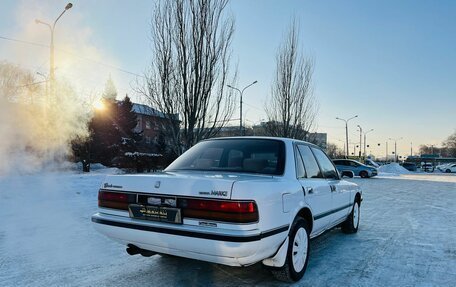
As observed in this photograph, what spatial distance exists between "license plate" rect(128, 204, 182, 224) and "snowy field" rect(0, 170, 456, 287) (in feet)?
2.48

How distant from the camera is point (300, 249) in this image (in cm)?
383

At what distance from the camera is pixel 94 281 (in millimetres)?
3623

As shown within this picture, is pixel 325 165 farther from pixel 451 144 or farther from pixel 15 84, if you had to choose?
pixel 451 144

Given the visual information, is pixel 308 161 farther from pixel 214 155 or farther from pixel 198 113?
pixel 198 113

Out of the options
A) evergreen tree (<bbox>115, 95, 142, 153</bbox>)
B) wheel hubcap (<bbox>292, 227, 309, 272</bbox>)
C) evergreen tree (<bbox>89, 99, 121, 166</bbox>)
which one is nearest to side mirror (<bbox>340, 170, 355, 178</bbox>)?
evergreen tree (<bbox>115, 95, 142, 153</bbox>)

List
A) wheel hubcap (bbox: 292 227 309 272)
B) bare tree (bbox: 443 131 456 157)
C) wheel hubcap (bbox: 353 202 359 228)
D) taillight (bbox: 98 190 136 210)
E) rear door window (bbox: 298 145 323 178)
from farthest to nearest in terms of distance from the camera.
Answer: bare tree (bbox: 443 131 456 157) → wheel hubcap (bbox: 353 202 359 228) → rear door window (bbox: 298 145 323 178) → wheel hubcap (bbox: 292 227 309 272) → taillight (bbox: 98 190 136 210)

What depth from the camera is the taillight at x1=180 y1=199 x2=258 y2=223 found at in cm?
298

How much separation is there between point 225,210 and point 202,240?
0.32 metres

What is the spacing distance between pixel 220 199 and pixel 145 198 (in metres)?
0.80

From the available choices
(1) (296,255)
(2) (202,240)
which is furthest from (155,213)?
(1) (296,255)

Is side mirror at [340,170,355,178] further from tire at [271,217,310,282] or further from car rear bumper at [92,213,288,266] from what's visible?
car rear bumper at [92,213,288,266]

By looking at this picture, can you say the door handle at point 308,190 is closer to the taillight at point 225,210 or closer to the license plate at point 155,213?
the taillight at point 225,210

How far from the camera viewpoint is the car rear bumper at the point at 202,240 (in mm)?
2953

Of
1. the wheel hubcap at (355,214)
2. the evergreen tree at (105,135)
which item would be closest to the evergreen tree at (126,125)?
the evergreen tree at (105,135)
